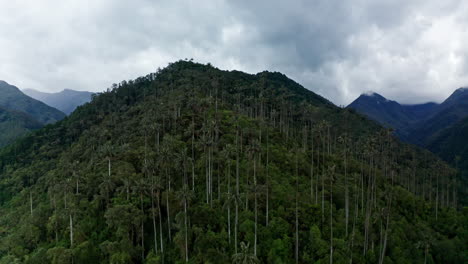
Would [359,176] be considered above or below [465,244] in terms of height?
above

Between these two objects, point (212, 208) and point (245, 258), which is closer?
point (245, 258)

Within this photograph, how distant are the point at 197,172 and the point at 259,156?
73.0ft

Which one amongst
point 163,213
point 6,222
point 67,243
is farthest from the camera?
point 6,222

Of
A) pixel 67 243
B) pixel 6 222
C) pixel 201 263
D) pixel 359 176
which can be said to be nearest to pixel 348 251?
pixel 201 263

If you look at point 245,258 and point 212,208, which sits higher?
point 212,208

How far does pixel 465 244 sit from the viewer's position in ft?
275

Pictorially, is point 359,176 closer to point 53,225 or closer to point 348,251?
point 348,251

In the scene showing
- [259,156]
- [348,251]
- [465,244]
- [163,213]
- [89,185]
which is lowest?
[465,244]

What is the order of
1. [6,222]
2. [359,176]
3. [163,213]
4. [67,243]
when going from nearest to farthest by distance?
[67,243], [163,213], [6,222], [359,176]

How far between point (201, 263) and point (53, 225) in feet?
139

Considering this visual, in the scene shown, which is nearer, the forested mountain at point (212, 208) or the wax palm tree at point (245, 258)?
the wax palm tree at point (245, 258)

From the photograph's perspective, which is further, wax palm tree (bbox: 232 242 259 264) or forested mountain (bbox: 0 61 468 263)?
forested mountain (bbox: 0 61 468 263)

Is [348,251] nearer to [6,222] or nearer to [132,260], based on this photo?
[132,260]

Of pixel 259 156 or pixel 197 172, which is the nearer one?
pixel 197 172
